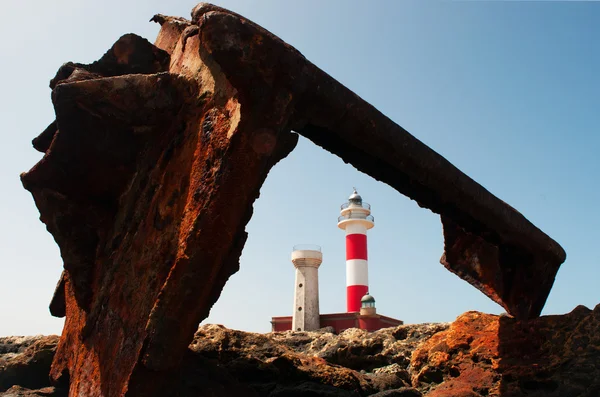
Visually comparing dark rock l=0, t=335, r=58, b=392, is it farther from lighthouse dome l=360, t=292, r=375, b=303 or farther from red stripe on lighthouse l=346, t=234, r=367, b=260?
red stripe on lighthouse l=346, t=234, r=367, b=260

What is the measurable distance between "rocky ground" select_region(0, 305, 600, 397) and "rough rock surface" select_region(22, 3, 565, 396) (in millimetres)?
489

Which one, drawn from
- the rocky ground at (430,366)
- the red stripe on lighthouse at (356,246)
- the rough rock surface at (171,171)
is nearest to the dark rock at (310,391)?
the rocky ground at (430,366)

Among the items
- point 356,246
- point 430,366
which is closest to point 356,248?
point 356,246

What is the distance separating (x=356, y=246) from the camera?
30312mm

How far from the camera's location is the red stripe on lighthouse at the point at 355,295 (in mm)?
27672

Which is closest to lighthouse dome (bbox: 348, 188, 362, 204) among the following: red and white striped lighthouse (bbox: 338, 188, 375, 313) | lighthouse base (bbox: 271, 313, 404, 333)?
red and white striped lighthouse (bbox: 338, 188, 375, 313)

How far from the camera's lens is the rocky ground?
10.1ft

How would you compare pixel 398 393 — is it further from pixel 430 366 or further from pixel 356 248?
pixel 356 248

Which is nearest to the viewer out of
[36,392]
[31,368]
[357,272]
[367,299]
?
[36,392]

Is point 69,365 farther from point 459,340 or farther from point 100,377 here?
point 459,340

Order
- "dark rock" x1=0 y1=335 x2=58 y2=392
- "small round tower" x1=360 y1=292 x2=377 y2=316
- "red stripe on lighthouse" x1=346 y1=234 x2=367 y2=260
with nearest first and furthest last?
"dark rock" x1=0 y1=335 x2=58 y2=392 < "small round tower" x1=360 y1=292 x2=377 y2=316 < "red stripe on lighthouse" x1=346 y1=234 x2=367 y2=260

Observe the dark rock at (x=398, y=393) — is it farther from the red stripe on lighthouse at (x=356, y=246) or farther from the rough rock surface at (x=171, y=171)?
the red stripe on lighthouse at (x=356, y=246)

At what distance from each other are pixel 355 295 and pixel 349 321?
4.14m

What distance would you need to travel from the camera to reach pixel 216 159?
2318 millimetres
